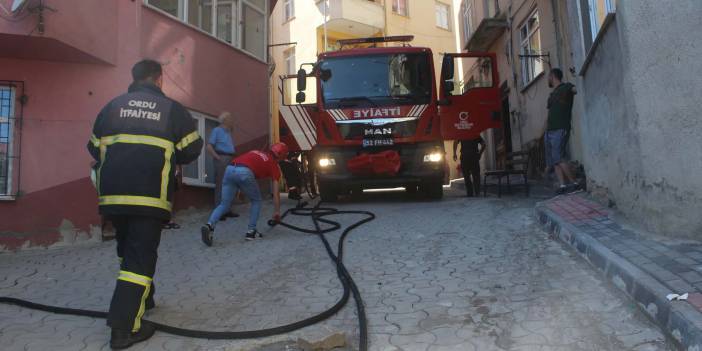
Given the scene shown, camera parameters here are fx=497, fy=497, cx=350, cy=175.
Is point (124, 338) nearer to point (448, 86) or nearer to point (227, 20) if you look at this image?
point (448, 86)

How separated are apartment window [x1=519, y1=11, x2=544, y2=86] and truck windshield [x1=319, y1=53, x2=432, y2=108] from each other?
4026 mm

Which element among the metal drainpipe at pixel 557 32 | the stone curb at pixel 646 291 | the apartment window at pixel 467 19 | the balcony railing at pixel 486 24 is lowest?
the stone curb at pixel 646 291

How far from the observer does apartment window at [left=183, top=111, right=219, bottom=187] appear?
32.0ft

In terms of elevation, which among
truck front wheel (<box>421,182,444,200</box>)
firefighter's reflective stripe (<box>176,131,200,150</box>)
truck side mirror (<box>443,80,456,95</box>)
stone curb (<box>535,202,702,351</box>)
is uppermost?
truck side mirror (<box>443,80,456,95</box>)

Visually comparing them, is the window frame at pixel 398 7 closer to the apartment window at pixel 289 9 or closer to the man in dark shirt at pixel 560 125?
the apartment window at pixel 289 9

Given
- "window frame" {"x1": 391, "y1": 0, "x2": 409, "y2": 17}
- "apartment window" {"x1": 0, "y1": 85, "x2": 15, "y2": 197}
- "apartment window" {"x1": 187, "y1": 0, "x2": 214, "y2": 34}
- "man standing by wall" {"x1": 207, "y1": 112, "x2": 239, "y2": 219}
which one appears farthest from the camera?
"window frame" {"x1": 391, "y1": 0, "x2": 409, "y2": 17}

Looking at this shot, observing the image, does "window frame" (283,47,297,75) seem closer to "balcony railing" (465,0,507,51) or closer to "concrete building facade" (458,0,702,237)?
"balcony railing" (465,0,507,51)

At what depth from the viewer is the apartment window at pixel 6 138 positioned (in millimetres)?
7062

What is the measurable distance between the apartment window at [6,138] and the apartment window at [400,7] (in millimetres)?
19877

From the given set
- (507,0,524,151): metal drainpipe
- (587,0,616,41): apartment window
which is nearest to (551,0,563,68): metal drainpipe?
(507,0,524,151): metal drainpipe

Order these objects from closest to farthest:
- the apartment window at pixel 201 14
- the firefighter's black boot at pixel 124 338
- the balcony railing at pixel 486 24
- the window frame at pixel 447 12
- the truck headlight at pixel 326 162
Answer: the firefighter's black boot at pixel 124 338 < the truck headlight at pixel 326 162 < the apartment window at pixel 201 14 < the balcony railing at pixel 486 24 < the window frame at pixel 447 12

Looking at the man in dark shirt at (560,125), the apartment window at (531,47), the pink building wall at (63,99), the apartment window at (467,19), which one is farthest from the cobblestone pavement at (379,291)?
the apartment window at (467,19)

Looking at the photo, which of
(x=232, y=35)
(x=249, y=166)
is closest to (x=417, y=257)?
(x=249, y=166)

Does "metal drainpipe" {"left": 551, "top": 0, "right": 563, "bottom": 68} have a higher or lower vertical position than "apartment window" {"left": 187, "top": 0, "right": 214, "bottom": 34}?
lower
